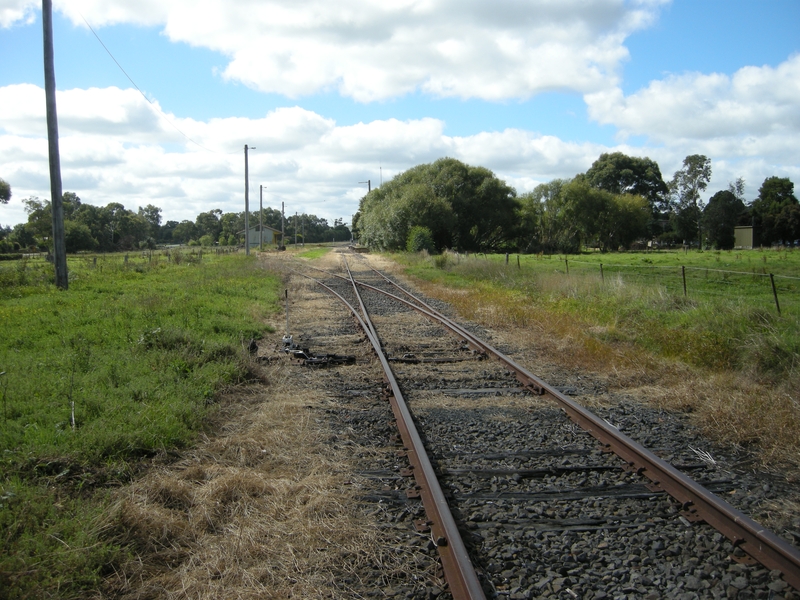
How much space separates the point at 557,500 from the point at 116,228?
96.6 meters

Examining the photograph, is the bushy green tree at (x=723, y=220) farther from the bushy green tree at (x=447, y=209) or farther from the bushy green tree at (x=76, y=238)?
the bushy green tree at (x=76, y=238)

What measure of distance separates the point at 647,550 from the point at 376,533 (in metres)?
1.66

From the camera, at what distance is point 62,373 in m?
7.26

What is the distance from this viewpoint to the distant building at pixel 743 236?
260 feet

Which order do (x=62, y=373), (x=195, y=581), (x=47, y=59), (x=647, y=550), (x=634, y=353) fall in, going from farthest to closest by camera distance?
1. (x=47, y=59)
2. (x=634, y=353)
3. (x=62, y=373)
4. (x=647, y=550)
5. (x=195, y=581)

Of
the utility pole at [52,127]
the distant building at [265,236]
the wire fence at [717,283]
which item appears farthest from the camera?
the distant building at [265,236]

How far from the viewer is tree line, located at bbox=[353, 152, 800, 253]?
166 ft

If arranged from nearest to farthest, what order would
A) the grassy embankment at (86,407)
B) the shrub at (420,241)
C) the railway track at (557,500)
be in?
the railway track at (557,500), the grassy embankment at (86,407), the shrub at (420,241)

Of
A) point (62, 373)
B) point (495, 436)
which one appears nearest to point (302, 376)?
point (62, 373)

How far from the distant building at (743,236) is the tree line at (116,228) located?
205 feet

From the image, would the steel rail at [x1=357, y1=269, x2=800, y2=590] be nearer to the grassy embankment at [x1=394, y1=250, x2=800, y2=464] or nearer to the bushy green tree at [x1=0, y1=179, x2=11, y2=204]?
the grassy embankment at [x1=394, y1=250, x2=800, y2=464]

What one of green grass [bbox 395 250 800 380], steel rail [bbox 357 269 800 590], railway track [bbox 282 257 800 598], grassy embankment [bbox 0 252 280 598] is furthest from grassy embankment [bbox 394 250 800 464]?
grassy embankment [bbox 0 252 280 598]

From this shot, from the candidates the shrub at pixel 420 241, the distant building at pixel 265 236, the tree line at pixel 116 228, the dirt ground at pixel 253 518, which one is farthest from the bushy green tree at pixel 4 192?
the dirt ground at pixel 253 518

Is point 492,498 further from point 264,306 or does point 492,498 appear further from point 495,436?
point 264,306
